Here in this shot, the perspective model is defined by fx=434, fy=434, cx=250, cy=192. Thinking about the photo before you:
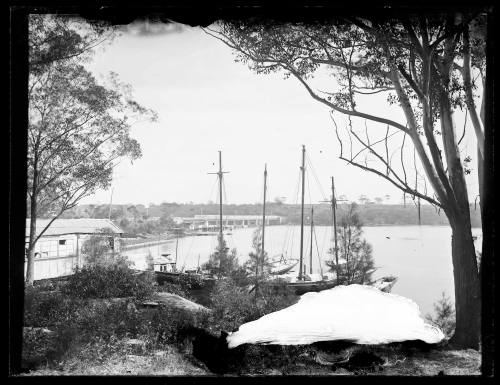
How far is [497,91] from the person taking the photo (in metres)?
2.52

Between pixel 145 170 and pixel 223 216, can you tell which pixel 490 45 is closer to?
pixel 223 216

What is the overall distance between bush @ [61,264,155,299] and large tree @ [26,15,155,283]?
29cm

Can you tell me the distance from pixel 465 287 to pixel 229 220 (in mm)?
1659

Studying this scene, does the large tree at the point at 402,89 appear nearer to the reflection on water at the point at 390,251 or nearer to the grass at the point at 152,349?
the reflection on water at the point at 390,251

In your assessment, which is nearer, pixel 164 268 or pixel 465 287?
pixel 465 287

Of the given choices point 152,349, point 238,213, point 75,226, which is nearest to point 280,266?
point 238,213

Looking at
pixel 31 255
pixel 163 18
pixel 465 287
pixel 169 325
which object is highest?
pixel 163 18

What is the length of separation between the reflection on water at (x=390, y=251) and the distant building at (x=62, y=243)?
0.29 meters

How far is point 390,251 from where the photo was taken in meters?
2.93

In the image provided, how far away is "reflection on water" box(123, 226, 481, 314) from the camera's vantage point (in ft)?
9.52

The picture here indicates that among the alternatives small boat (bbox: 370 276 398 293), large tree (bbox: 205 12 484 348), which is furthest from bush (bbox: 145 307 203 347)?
large tree (bbox: 205 12 484 348)

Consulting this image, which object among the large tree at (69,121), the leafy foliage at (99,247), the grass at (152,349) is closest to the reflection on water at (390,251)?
the leafy foliage at (99,247)

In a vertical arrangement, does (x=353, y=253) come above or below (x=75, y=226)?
below

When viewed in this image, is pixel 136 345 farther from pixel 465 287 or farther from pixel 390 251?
pixel 465 287
